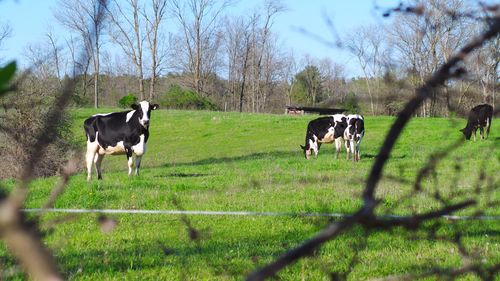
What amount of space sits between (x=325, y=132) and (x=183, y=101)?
39.6 m

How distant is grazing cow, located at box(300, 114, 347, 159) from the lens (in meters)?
22.7

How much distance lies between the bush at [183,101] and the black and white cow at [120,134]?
150ft

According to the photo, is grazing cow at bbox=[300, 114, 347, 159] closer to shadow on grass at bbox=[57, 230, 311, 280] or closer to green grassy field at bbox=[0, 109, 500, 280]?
green grassy field at bbox=[0, 109, 500, 280]

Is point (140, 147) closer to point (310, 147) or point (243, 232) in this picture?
point (310, 147)

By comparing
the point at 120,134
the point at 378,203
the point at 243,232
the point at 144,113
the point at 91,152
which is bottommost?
the point at 91,152

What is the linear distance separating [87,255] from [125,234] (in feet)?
3.05

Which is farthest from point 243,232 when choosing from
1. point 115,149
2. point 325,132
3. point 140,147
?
point 325,132

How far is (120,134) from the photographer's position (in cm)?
1579

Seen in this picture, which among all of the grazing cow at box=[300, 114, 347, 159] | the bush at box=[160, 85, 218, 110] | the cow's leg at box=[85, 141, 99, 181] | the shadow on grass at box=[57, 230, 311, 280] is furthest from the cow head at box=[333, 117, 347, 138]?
the bush at box=[160, 85, 218, 110]

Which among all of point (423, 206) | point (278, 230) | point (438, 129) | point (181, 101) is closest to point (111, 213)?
point (278, 230)

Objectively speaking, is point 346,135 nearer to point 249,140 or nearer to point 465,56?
point 249,140

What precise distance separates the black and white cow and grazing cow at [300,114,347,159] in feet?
27.3

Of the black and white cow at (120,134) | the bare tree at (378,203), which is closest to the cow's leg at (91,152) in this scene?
the black and white cow at (120,134)

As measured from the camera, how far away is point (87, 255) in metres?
5.76
